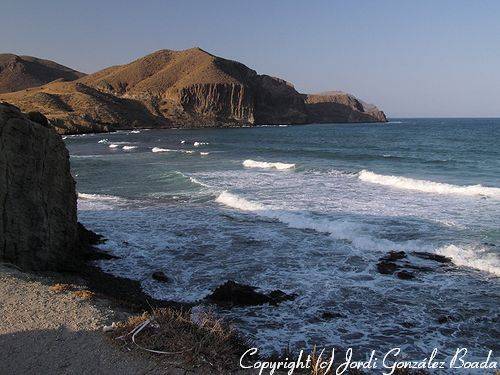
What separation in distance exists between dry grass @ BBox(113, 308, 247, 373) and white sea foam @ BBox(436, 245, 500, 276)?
26.4ft

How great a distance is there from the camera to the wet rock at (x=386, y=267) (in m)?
11.3

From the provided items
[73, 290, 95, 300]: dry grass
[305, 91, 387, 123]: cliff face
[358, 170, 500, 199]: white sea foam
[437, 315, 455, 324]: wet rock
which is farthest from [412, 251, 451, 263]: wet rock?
[305, 91, 387, 123]: cliff face

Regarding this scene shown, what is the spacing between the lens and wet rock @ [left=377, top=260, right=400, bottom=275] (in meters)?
11.3

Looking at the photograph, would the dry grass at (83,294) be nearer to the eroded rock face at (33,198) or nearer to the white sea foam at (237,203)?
the eroded rock face at (33,198)

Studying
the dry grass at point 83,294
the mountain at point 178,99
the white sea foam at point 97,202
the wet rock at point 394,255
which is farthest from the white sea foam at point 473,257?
the mountain at point 178,99

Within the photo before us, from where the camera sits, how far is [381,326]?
330 inches

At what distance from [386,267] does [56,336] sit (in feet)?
27.4

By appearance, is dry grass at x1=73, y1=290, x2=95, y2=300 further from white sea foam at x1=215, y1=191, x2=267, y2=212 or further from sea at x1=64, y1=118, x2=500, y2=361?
white sea foam at x1=215, y1=191, x2=267, y2=212

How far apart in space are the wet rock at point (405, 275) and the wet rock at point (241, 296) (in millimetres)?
3098

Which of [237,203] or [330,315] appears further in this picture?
[237,203]

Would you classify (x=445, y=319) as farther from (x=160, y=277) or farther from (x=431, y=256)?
(x=160, y=277)

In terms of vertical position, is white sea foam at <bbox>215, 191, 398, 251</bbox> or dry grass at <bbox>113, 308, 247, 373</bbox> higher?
dry grass at <bbox>113, 308, 247, 373</bbox>

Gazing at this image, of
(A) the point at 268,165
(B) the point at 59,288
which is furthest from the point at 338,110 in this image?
(B) the point at 59,288

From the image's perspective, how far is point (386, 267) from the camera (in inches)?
456
